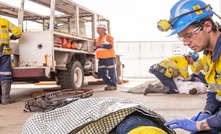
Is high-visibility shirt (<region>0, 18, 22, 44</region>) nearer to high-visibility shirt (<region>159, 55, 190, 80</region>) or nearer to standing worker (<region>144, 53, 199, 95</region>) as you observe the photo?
standing worker (<region>144, 53, 199, 95</region>)

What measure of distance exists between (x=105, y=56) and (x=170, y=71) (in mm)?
2023

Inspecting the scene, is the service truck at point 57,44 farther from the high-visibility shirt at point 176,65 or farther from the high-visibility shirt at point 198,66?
the high-visibility shirt at point 198,66

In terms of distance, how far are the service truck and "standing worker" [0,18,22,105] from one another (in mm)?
259

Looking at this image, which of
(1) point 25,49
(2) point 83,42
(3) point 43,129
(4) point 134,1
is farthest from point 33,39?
(4) point 134,1

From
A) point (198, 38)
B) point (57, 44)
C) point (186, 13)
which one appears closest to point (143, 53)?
point (57, 44)

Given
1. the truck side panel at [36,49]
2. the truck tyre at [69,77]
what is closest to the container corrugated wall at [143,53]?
the truck tyre at [69,77]

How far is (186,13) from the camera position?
2076 mm

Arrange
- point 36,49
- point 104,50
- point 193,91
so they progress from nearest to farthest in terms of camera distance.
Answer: point 36,49
point 193,91
point 104,50

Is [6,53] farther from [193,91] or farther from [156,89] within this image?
[193,91]

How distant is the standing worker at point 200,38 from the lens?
6.34 ft

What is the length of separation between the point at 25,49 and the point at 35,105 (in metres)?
1.97

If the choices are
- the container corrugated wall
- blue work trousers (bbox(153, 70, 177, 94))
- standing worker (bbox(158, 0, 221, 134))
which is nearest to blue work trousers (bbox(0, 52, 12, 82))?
blue work trousers (bbox(153, 70, 177, 94))

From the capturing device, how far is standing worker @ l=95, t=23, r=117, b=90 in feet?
27.1

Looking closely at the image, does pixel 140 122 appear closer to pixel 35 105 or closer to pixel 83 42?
pixel 35 105
